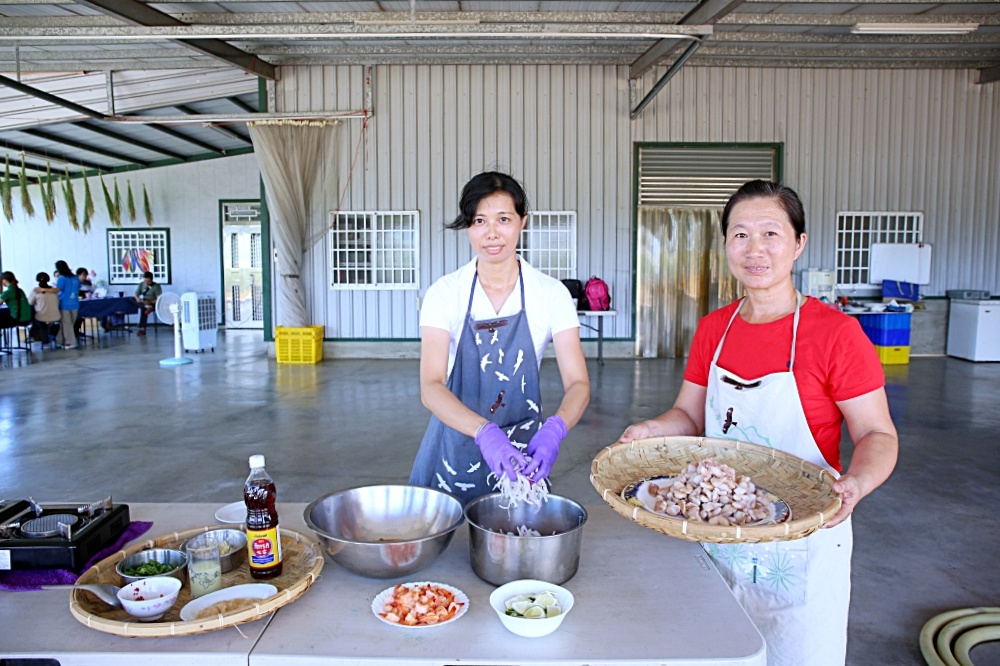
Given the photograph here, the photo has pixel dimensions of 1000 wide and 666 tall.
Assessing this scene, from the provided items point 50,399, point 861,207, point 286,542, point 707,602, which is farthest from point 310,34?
point 861,207

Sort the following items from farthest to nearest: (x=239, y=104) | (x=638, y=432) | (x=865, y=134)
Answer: (x=239, y=104), (x=865, y=134), (x=638, y=432)

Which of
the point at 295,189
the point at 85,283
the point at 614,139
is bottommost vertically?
the point at 85,283

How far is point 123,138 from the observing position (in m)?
13.5

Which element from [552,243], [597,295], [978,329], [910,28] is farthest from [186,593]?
[978,329]

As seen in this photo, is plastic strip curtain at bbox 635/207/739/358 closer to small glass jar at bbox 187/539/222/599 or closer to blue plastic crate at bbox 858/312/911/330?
blue plastic crate at bbox 858/312/911/330

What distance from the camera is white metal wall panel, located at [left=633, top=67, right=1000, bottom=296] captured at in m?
9.97

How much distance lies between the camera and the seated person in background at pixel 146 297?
1427 cm

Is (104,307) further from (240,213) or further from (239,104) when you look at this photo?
(239,104)

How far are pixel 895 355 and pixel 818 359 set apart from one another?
31.8 feet

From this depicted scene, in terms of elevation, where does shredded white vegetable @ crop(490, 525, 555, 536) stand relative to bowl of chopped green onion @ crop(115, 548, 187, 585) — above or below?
above

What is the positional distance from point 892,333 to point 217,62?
10130mm

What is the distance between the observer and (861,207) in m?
10.2

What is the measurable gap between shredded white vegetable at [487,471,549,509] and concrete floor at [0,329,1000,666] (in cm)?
177

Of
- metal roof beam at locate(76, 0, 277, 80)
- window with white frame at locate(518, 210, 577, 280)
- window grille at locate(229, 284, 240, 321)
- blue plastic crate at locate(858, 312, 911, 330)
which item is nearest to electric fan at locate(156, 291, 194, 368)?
metal roof beam at locate(76, 0, 277, 80)
